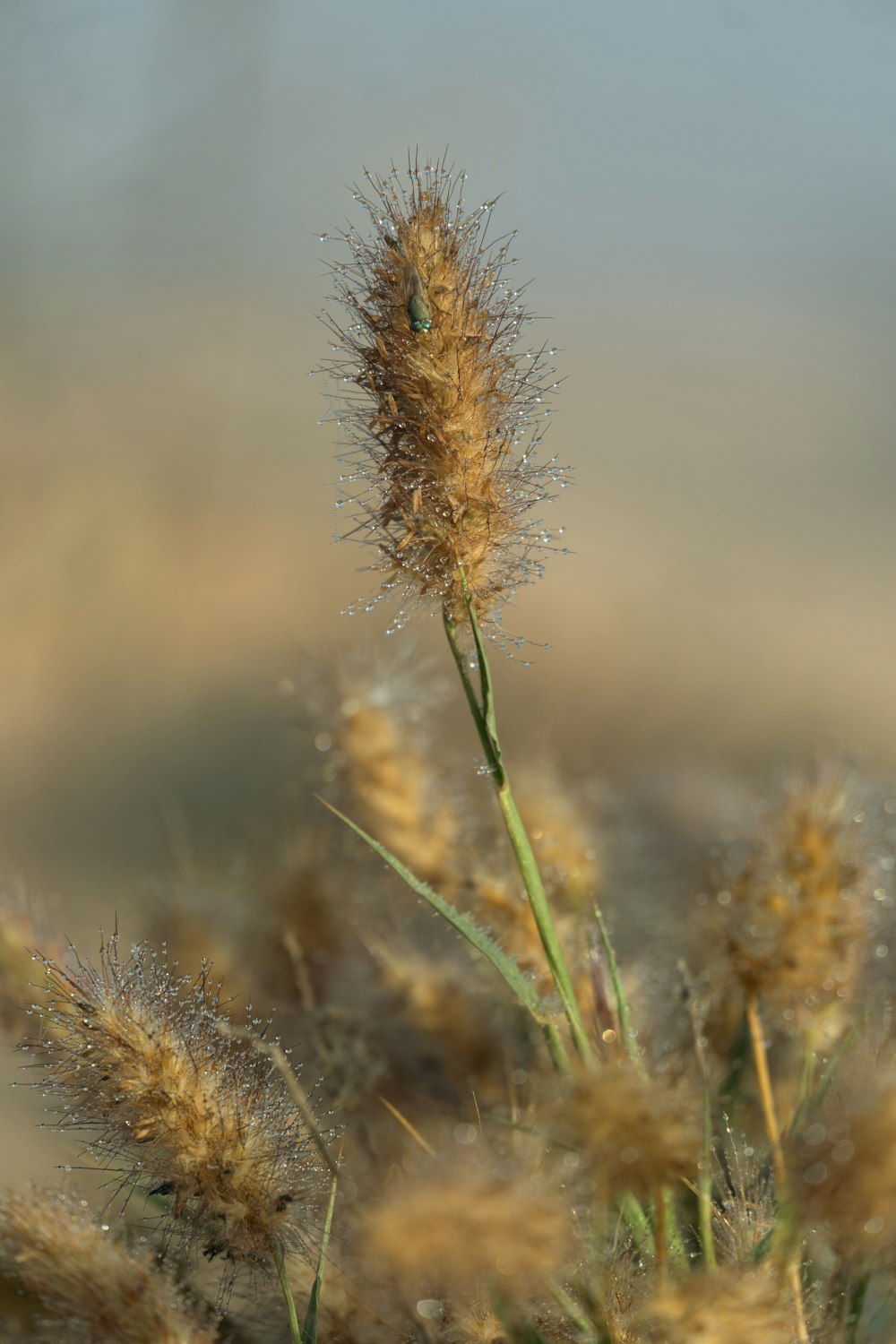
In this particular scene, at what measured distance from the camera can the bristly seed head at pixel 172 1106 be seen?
259 millimetres

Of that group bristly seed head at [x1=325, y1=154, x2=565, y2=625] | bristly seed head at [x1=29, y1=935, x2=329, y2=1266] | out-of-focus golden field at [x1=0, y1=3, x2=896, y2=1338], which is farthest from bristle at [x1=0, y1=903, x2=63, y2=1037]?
out-of-focus golden field at [x1=0, y1=3, x2=896, y2=1338]

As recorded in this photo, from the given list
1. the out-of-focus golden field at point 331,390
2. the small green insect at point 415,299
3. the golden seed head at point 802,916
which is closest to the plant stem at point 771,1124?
the golden seed head at point 802,916

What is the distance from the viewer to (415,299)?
0.26 meters

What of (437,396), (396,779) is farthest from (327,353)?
(437,396)

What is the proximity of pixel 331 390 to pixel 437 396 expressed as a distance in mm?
571

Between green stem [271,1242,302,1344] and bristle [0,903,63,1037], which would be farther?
bristle [0,903,63,1037]

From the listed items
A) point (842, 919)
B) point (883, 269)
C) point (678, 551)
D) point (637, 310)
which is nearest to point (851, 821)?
point (842, 919)

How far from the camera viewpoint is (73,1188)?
360mm

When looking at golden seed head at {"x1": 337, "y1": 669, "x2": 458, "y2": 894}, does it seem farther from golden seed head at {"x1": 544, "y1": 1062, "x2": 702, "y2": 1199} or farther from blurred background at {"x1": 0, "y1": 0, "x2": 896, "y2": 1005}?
blurred background at {"x1": 0, "y1": 0, "x2": 896, "y2": 1005}

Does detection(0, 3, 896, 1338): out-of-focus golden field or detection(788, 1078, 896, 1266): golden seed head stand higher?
detection(0, 3, 896, 1338): out-of-focus golden field

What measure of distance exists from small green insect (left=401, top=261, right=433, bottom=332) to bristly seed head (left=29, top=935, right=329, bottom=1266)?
180 millimetres

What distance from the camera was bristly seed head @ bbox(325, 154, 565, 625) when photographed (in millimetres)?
269

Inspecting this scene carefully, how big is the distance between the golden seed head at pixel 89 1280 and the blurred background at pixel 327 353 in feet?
1.80

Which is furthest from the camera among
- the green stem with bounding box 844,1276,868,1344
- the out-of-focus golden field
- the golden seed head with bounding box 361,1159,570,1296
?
the out-of-focus golden field
